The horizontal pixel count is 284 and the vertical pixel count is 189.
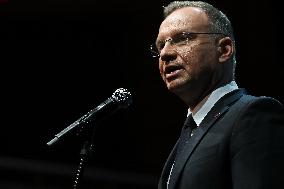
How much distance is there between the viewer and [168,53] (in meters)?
2.06

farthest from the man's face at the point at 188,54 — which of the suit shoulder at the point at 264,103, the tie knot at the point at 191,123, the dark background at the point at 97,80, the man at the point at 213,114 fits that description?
the dark background at the point at 97,80

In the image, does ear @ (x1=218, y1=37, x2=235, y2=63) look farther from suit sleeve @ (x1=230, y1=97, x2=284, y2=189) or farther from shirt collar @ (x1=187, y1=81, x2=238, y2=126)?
suit sleeve @ (x1=230, y1=97, x2=284, y2=189)

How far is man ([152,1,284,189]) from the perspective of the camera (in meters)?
1.57

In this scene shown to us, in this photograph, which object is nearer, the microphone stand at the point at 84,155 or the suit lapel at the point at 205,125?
the suit lapel at the point at 205,125

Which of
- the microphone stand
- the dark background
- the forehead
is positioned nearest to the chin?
the forehead

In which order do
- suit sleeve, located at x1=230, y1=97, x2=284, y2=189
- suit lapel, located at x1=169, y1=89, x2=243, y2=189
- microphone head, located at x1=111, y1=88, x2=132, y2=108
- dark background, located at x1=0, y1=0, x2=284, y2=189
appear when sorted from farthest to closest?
dark background, located at x1=0, y1=0, x2=284, y2=189 < microphone head, located at x1=111, y1=88, x2=132, y2=108 < suit lapel, located at x1=169, y1=89, x2=243, y2=189 < suit sleeve, located at x1=230, y1=97, x2=284, y2=189

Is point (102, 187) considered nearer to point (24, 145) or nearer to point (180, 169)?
point (24, 145)

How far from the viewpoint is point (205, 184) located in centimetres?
164

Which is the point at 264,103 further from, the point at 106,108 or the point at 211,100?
the point at 106,108

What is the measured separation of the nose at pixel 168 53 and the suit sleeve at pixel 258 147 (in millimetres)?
480

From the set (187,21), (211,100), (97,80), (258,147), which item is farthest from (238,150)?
(97,80)

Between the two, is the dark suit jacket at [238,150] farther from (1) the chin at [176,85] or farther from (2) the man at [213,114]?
(1) the chin at [176,85]

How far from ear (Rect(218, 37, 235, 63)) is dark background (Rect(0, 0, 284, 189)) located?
2894 millimetres

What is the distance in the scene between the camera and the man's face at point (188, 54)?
6.59 feet
